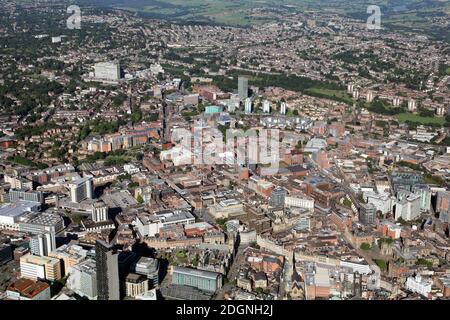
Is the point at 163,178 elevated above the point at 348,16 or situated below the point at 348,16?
below

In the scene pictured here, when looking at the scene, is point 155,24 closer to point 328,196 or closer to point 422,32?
point 422,32

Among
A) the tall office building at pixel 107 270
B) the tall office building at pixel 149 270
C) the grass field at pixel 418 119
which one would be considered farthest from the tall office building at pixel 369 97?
the tall office building at pixel 107 270

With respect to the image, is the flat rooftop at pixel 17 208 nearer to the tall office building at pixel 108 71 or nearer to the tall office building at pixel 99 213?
the tall office building at pixel 99 213

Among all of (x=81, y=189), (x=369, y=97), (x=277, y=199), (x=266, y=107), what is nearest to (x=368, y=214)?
(x=277, y=199)

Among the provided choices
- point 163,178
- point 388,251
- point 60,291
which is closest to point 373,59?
point 163,178

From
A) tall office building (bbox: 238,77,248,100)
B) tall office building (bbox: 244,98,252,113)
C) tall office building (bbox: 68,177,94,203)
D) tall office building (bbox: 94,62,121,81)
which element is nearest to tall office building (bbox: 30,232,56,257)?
tall office building (bbox: 68,177,94,203)
